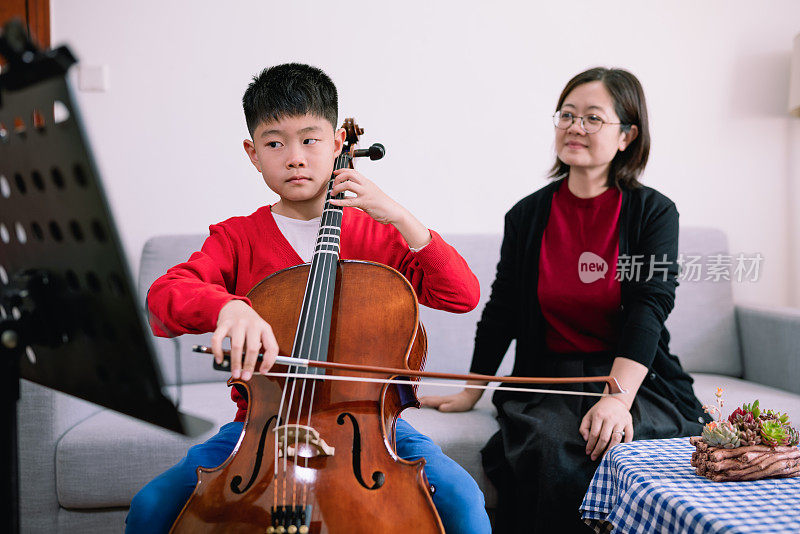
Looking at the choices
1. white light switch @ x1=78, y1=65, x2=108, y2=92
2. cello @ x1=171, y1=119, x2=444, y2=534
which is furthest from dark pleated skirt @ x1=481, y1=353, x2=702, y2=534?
white light switch @ x1=78, y1=65, x2=108, y2=92

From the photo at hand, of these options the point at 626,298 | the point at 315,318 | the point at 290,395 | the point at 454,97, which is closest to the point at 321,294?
the point at 315,318

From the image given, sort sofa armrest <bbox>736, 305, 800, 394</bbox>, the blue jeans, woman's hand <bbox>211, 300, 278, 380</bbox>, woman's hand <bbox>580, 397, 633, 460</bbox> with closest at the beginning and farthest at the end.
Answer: woman's hand <bbox>211, 300, 278, 380</bbox> → the blue jeans → woman's hand <bbox>580, 397, 633, 460</bbox> → sofa armrest <bbox>736, 305, 800, 394</bbox>

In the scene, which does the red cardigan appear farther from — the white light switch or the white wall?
the white light switch

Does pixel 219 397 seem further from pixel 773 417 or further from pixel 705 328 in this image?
pixel 705 328

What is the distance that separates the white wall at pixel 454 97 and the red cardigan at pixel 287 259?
3.20 ft

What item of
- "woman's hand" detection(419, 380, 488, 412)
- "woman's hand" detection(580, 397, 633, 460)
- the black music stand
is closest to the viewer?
the black music stand

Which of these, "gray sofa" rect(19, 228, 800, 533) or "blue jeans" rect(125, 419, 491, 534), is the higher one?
"blue jeans" rect(125, 419, 491, 534)

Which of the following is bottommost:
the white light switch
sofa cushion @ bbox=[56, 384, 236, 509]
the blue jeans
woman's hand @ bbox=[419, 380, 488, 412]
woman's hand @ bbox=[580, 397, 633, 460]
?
sofa cushion @ bbox=[56, 384, 236, 509]

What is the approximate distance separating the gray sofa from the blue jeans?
1.58 ft

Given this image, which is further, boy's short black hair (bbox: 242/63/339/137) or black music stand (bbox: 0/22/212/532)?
boy's short black hair (bbox: 242/63/339/137)

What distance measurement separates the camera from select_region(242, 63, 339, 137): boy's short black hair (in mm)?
1157

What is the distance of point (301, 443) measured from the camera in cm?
84

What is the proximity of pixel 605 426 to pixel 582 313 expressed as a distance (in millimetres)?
314

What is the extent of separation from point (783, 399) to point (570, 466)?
81 centimetres
